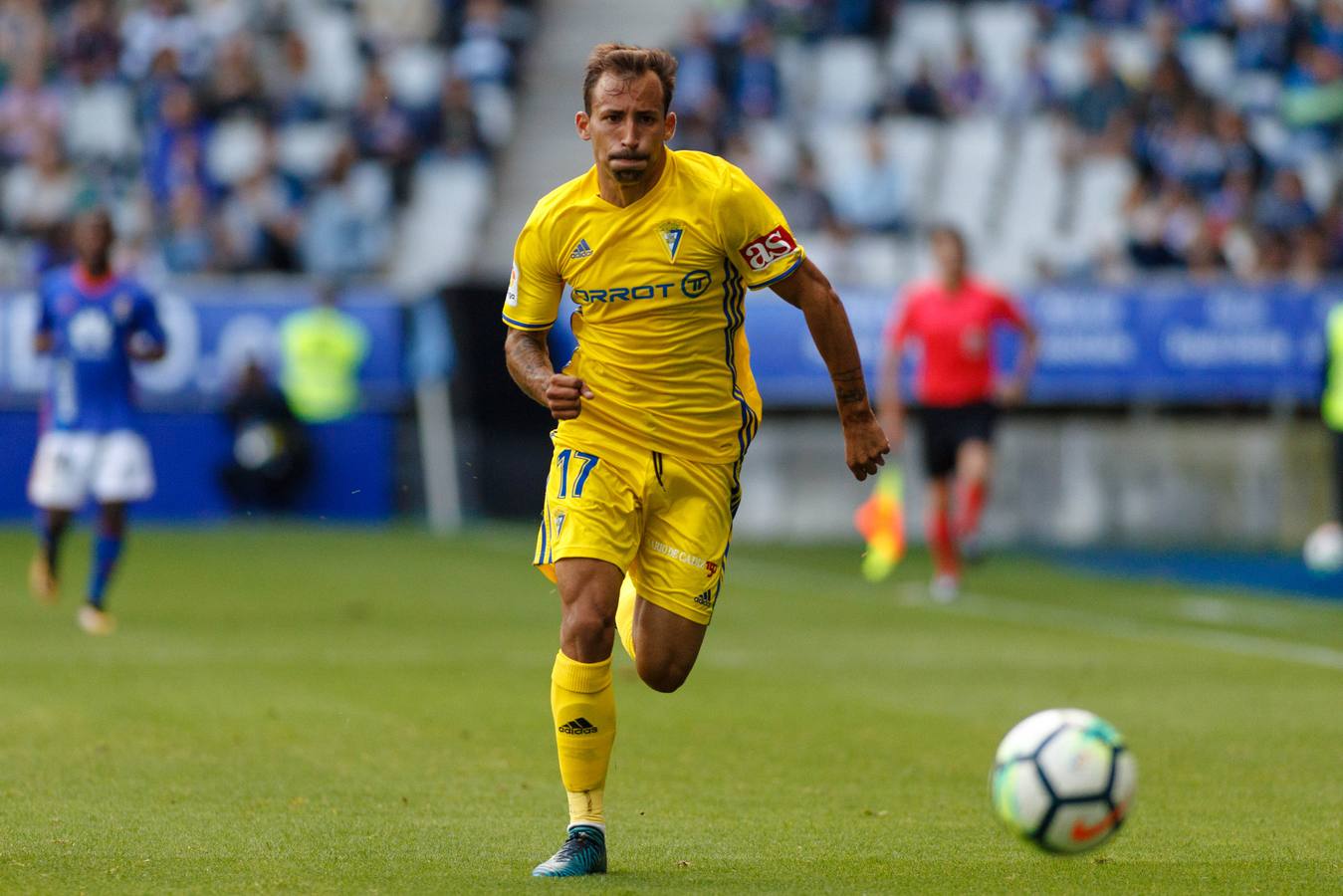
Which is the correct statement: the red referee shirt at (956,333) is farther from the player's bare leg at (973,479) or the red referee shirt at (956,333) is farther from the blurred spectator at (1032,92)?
the blurred spectator at (1032,92)

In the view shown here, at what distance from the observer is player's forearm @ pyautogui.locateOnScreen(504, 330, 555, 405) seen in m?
6.58

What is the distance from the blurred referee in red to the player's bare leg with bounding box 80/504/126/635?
5507mm

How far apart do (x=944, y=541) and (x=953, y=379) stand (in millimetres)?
1175

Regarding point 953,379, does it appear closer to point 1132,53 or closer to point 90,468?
point 90,468

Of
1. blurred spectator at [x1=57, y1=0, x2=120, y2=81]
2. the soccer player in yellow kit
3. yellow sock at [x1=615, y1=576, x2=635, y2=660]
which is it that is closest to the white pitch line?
yellow sock at [x1=615, y1=576, x2=635, y2=660]

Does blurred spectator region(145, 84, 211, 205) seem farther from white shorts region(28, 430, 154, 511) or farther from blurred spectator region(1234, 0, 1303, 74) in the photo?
blurred spectator region(1234, 0, 1303, 74)

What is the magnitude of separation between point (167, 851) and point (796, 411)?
1689 cm

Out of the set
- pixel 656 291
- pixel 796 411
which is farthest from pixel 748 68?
pixel 656 291

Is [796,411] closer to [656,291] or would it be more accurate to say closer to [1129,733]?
[1129,733]

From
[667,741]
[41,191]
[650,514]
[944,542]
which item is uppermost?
[41,191]

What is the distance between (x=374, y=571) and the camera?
18203mm

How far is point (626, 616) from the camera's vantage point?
7059 millimetres

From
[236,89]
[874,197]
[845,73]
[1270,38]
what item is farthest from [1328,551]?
[236,89]

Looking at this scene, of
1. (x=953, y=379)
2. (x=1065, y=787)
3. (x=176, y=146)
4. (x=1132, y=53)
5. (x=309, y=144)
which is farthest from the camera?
(x=1132, y=53)
